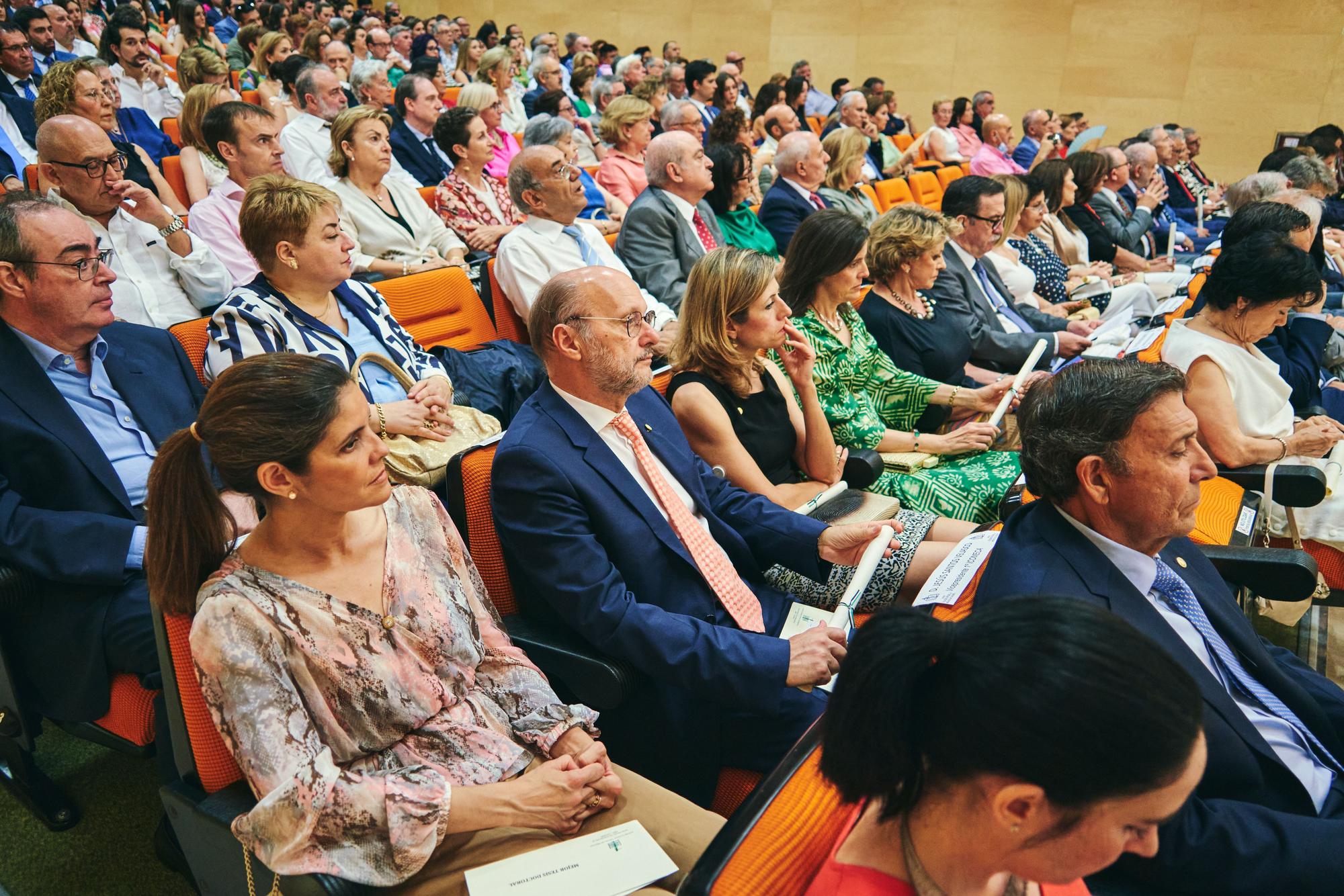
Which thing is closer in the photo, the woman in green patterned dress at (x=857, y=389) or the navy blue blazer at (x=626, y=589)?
the navy blue blazer at (x=626, y=589)

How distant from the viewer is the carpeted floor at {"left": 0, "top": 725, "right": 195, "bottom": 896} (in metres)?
1.79

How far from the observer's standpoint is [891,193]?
604 cm

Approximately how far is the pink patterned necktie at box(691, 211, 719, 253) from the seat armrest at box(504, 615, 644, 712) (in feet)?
8.50

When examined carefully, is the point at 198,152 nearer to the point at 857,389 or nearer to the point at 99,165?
the point at 99,165

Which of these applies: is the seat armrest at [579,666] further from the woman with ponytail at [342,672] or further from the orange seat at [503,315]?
the orange seat at [503,315]

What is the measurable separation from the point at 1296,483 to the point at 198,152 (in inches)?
170

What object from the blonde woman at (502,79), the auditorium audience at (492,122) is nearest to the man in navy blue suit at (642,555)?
the auditorium audience at (492,122)

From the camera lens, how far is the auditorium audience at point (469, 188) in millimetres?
4328

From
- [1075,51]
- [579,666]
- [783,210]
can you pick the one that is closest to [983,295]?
[783,210]

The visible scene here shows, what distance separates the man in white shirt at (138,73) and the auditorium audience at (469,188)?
2094 millimetres

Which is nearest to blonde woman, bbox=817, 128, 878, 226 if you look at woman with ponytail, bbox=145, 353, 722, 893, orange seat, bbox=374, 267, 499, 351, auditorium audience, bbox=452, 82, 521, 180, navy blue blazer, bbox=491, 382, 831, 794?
auditorium audience, bbox=452, 82, 521, 180

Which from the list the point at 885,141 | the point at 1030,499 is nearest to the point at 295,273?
the point at 1030,499

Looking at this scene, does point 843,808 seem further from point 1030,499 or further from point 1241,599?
point 1241,599

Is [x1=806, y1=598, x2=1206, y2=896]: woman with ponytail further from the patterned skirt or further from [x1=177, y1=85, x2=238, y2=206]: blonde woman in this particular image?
[x1=177, y1=85, x2=238, y2=206]: blonde woman
